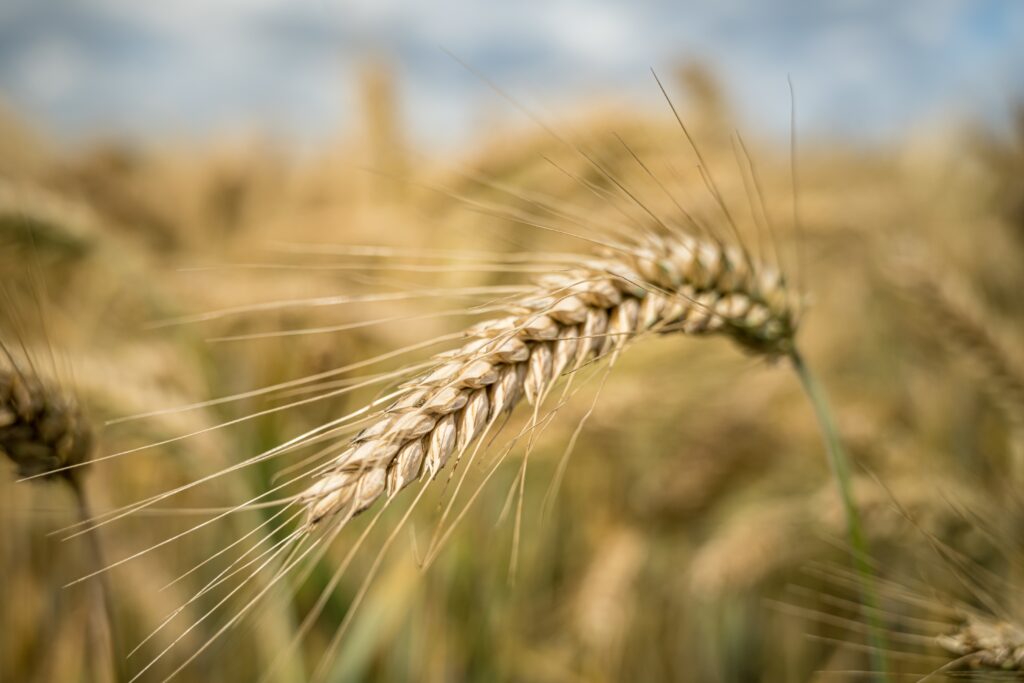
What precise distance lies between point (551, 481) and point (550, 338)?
1.10m

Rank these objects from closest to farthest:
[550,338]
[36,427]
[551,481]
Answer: [550,338] < [36,427] < [551,481]

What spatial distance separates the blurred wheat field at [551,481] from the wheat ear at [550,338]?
330 mm

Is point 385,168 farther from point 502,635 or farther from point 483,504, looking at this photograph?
point 502,635

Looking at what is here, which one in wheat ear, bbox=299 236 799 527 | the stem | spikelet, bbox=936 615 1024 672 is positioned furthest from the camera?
the stem

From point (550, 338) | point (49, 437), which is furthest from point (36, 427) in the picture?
point (550, 338)

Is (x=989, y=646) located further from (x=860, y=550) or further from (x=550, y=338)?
(x=550, y=338)

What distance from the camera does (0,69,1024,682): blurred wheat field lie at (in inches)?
54.9

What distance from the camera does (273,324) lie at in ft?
7.13

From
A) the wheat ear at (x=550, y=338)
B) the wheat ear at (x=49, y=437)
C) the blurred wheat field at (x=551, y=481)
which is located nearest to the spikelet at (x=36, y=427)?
the wheat ear at (x=49, y=437)

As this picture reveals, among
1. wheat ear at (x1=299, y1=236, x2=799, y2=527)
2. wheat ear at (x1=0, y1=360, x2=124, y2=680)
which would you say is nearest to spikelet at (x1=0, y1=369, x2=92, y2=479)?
wheat ear at (x1=0, y1=360, x2=124, y2=680)

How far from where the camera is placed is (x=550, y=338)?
735mm

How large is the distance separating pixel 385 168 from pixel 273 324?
1.22 metres

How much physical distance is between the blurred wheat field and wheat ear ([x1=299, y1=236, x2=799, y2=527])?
0.33 meters

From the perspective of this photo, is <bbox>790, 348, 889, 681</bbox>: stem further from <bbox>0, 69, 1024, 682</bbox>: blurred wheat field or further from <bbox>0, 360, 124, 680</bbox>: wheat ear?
<bbox>0, 360, 124, 680</bbox>: wheat ear
